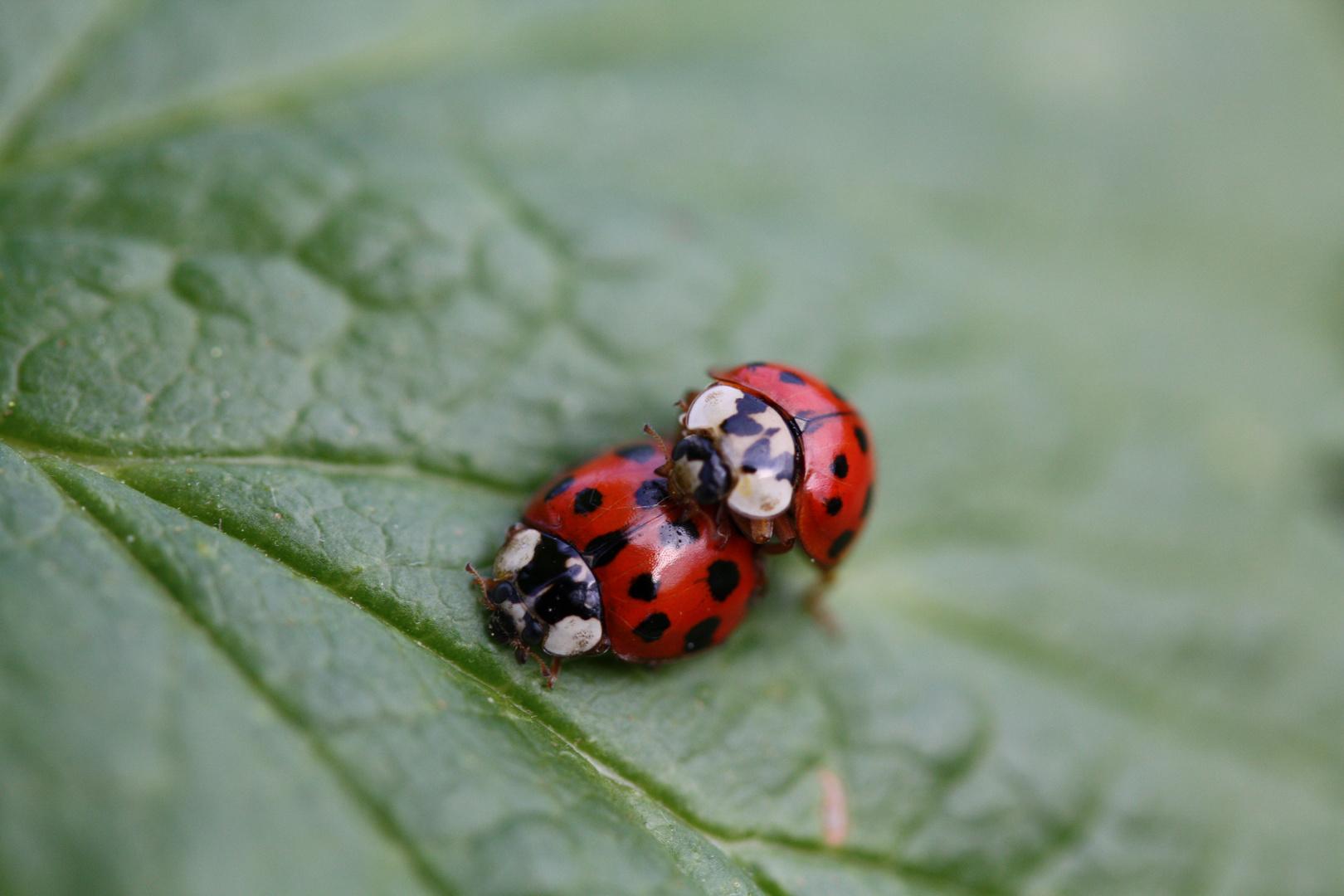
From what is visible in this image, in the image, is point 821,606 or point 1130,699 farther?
point 1130,699

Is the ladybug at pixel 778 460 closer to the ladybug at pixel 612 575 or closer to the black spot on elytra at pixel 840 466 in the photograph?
the black spot on elytra at pixel 840 466

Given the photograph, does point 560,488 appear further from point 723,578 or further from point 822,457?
point 822,457

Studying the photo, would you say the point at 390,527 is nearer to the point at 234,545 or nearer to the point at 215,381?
the point at 234,545

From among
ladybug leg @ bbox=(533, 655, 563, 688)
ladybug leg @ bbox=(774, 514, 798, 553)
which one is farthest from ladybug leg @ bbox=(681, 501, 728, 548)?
ladybug leg @ bbox=(533, 655, 563, 688)

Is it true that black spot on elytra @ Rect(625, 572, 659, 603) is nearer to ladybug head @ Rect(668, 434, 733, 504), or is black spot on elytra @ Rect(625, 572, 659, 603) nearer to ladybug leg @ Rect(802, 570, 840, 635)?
ladybug head @ Rect(668, 434, 733, 504)

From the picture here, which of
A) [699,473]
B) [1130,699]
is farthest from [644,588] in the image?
[1130,699]

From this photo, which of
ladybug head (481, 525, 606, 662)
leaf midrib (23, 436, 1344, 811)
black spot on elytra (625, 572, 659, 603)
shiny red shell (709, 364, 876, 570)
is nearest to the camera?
ladybug head (481, 525, 606, 662)
